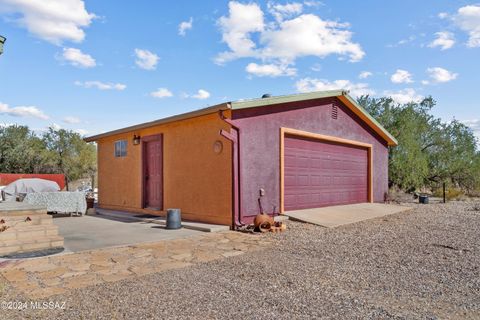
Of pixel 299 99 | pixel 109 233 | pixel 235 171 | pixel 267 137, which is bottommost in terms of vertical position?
pixel 109 233

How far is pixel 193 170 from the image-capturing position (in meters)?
8.79

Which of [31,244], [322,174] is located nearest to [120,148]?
[31,244]

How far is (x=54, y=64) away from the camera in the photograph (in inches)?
503

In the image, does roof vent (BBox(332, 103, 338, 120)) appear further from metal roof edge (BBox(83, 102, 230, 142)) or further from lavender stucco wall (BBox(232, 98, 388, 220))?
metal roof edge (BBox(83, 102, 230, 142))

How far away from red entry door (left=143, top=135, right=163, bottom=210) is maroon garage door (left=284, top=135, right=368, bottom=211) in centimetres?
369

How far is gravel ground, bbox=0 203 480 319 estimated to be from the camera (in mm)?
3121

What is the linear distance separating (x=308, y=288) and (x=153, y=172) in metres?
7.63

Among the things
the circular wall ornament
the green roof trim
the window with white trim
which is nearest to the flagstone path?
the circular wall ornament

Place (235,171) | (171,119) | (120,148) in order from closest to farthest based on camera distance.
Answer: (235,171)
(171,119)
(120,148)

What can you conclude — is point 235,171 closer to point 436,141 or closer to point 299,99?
point 299,99

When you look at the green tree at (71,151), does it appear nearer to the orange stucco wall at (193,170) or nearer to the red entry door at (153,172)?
the orange stucco wall at (193,170)

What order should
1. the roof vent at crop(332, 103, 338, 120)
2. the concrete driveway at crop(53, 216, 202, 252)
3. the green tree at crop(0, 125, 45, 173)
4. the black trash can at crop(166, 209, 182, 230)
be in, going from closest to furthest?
the concrete driveway at crop(53, 216, 202, 252), the black trash can at crop(166, 209, 182, 230), the roof vent at crop(332, 103, 338, 120), the green tree at crop(0, 125, 45, 173)

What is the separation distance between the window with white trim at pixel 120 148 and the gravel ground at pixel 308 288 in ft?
24.6

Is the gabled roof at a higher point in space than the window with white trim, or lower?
higher
